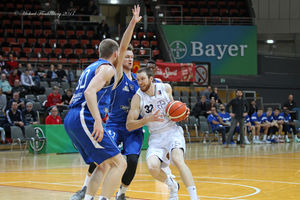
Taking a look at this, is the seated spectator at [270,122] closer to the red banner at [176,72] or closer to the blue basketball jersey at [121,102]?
the red banner at [176,72]

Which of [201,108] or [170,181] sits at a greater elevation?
[201,108]

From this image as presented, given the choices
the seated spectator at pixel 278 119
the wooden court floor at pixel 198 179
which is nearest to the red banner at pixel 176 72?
the seated spectator at pixel 278 119

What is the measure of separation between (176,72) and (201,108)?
2781 mm

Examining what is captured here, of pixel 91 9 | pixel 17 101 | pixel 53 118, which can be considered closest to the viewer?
pixel 53 118

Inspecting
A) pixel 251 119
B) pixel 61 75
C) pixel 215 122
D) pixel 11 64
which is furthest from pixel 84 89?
pixel 251 119

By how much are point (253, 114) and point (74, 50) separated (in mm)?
9260

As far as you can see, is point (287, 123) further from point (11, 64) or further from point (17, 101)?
point (11, 64)

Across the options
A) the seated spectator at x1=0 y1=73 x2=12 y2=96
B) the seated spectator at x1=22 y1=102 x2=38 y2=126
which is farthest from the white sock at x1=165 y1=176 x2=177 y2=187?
the seated spectator at x1=0 y1=73 x2=12 y2=96

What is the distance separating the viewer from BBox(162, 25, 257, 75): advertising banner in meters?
27.6

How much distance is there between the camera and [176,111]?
5930mm

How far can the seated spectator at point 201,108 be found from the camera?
67.7ft

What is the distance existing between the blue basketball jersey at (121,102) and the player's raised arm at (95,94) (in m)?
1.41

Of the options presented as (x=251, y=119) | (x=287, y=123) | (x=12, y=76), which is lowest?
(x=287, y=123)

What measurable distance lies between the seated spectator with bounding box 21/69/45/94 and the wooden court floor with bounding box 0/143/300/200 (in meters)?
6.11
